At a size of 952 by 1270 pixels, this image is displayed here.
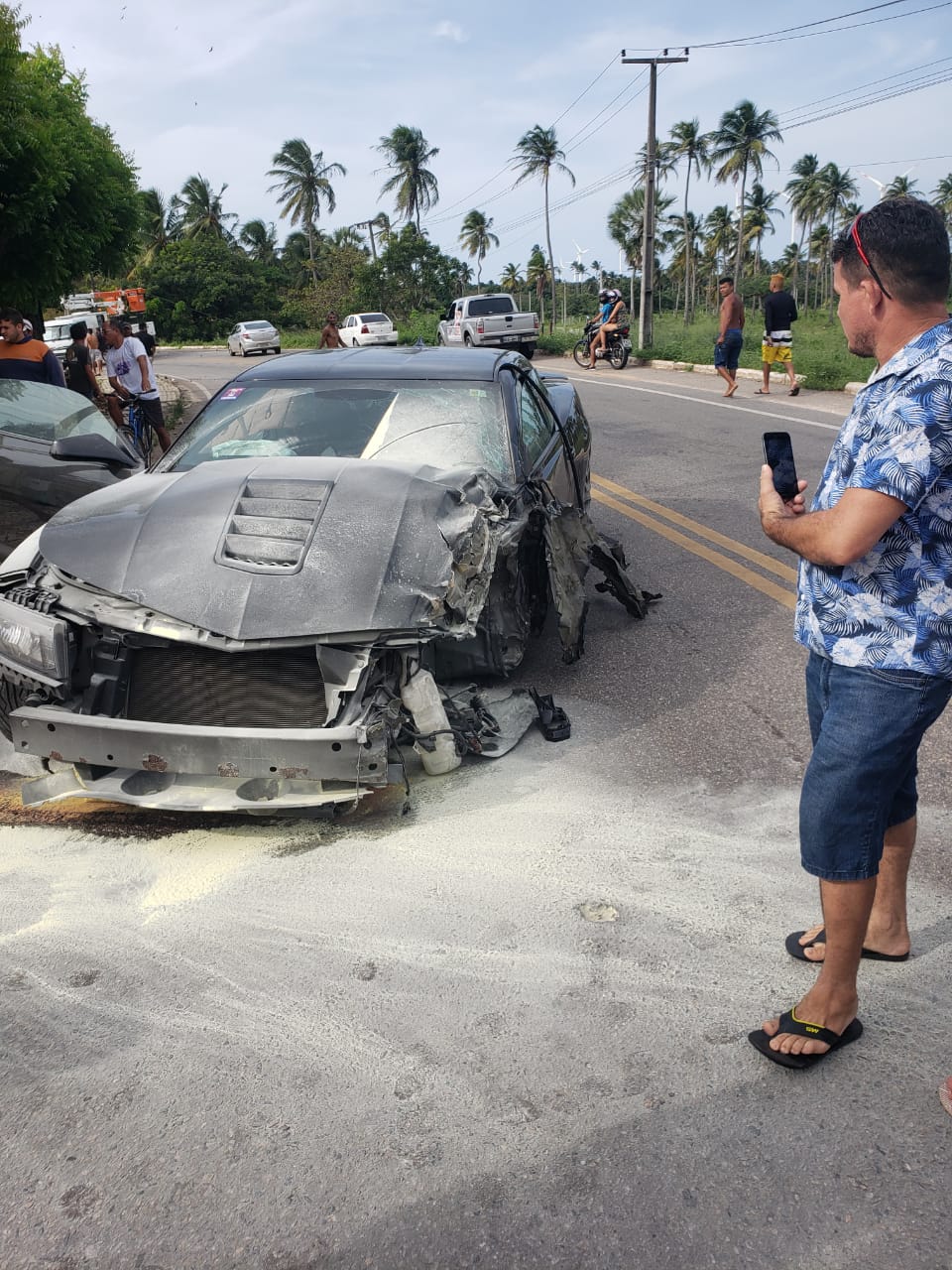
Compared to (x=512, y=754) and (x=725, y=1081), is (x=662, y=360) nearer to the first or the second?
(x=512, y=754)

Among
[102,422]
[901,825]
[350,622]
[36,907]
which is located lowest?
[36,907]

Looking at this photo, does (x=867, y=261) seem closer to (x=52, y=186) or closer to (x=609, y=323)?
(x=52, y=186)

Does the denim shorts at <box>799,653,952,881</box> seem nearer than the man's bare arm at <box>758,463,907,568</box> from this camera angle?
No

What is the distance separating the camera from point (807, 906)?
3.05 metres

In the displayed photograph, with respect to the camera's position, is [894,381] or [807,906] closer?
[894,381]

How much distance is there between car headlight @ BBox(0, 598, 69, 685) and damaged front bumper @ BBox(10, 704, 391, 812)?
132 millimetres

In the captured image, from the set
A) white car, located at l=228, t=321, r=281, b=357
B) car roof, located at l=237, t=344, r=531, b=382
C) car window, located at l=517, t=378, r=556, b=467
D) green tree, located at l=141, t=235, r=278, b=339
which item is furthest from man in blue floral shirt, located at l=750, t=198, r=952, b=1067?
green tree, located at l=141, t=235, r=278, b=339

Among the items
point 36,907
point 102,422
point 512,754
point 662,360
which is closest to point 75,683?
point 36,907

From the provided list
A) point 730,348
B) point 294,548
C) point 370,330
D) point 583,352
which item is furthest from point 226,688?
point 370,330

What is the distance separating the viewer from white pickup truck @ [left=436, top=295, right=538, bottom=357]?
2794cm

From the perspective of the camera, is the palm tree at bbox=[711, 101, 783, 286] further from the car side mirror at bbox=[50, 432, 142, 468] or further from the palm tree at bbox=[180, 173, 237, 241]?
the car side mirror at bbox=[50, 432, 142, 468]

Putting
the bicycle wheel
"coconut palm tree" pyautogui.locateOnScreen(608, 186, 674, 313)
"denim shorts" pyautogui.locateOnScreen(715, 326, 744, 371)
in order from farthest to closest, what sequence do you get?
"coconut palm tree" pyautogui.locateOnScreen(608, 186, 674, 313) < the bicycle wheel < "denim shorts" pyautogui.locateOnScreen(715, 326, 744, 371)

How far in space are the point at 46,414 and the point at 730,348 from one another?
41.0 ft

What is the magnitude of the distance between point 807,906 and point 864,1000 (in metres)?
A: 0.42
